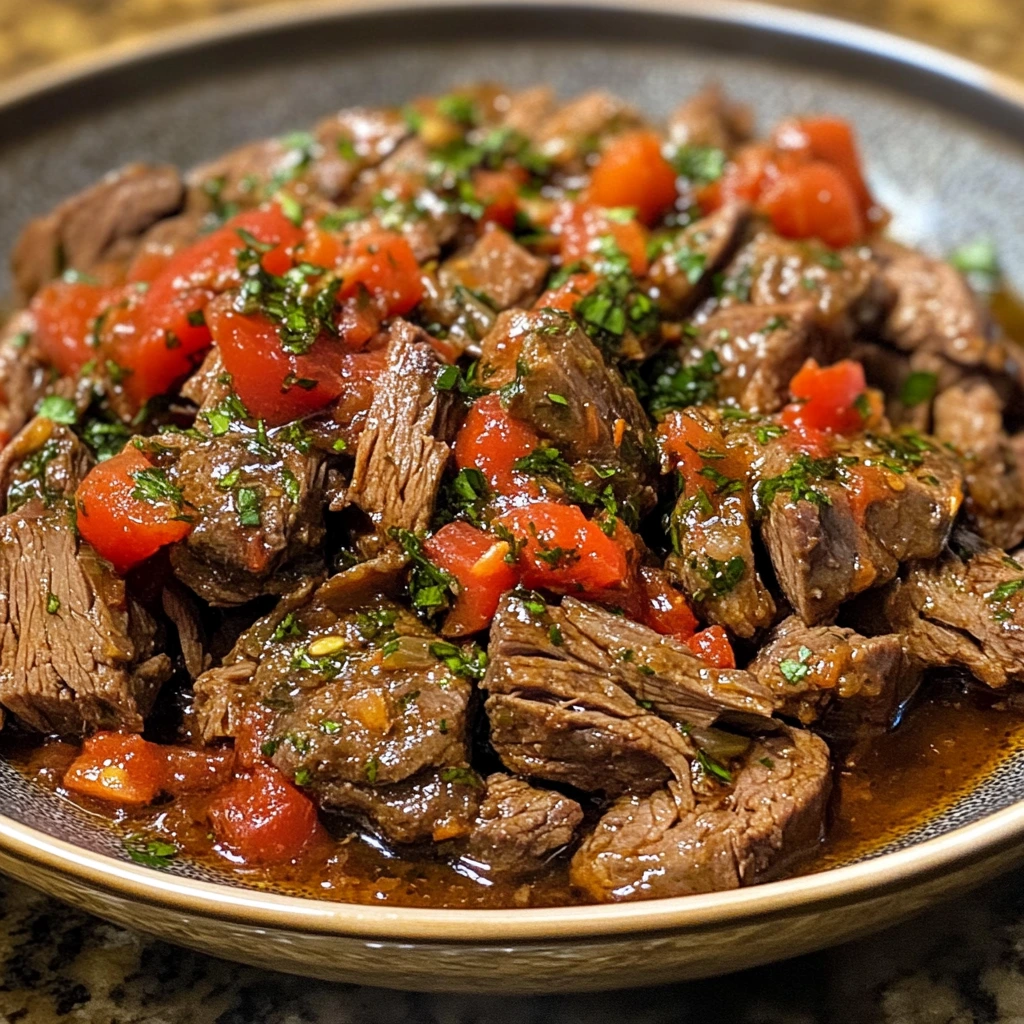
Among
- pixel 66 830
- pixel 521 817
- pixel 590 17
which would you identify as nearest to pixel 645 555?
pixel 521 817

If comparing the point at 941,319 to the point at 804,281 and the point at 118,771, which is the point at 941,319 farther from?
the point at 118,771

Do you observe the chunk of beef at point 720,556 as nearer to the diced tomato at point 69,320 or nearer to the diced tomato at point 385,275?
the diced tomato at point 385,275

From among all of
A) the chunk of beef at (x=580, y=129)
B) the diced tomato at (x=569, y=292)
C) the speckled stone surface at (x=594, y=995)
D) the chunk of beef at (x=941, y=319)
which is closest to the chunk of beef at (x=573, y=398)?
the diced tomato at (x=569, y=292)

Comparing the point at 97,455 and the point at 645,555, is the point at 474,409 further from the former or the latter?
the point at 97,455

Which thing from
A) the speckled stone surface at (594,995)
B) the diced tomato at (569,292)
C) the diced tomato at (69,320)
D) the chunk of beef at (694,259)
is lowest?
the speckled stone surface at (594,995)

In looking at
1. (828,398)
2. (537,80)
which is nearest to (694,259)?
(828,398)

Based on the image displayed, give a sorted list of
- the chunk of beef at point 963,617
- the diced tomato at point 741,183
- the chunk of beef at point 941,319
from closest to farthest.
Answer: the chunk of beef at point 963,617 < the chunk of beef at point 941,319 < the diced tomato at point 741,183
